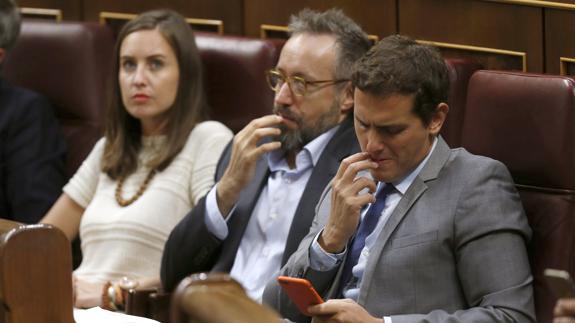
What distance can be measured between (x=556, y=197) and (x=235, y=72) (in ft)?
4.46

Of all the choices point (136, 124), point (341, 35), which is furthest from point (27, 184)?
point (341, 35)

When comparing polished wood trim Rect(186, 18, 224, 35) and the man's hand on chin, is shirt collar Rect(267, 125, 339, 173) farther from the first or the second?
polished wood trim Rect(186, 18, 224, 35)

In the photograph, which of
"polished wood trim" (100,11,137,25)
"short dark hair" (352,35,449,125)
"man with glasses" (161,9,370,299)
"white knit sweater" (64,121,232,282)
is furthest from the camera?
"polished wood trim" (100,11,137,25)

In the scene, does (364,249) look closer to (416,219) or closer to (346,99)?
(416,219)

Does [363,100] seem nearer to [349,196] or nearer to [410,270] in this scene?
[349,196]

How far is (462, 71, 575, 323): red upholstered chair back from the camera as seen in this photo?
269 centimetres

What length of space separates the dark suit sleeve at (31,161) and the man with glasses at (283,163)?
889mm

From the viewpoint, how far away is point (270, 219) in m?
3.26

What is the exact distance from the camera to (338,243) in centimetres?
270

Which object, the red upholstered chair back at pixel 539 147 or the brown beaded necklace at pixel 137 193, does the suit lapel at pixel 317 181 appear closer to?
the red upholstered chair back at pixel 539 147

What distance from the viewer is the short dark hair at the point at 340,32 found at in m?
3.26

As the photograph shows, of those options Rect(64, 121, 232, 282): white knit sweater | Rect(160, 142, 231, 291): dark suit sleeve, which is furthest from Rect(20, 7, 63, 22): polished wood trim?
Rect(160, 142, 231, 291): dark suit sleeve

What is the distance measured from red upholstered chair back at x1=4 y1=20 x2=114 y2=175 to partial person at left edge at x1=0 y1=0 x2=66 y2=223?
0.21 ft

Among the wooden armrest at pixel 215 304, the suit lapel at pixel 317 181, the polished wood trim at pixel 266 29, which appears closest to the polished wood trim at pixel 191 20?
the polished wood trim at pixel 266 29
